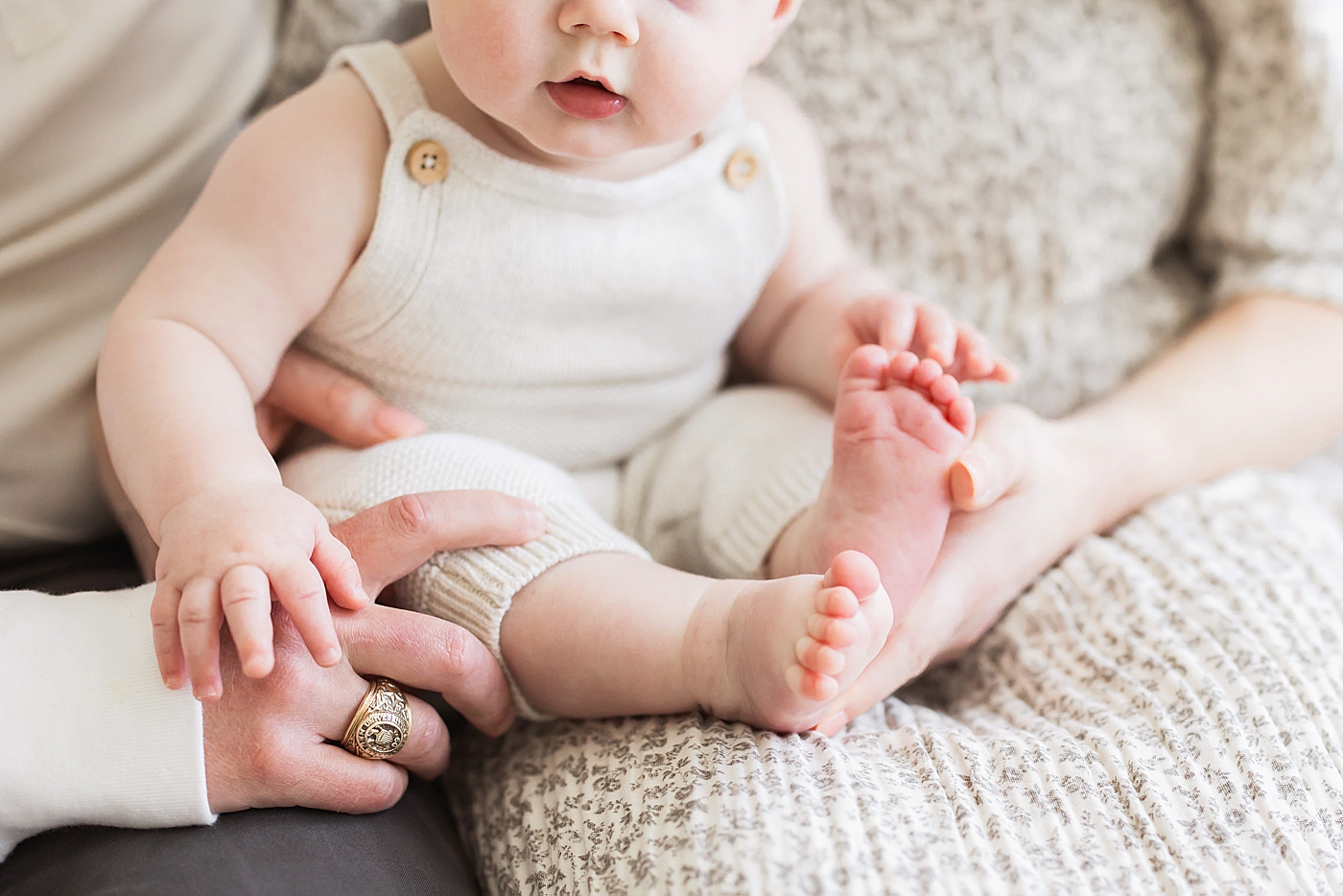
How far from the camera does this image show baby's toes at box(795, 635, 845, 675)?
2.08 ft

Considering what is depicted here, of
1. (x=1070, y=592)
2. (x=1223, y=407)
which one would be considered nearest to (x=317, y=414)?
(x=1070, y=592)

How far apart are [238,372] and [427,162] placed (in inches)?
8.7

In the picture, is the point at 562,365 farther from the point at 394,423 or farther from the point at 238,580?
the point at 238,580

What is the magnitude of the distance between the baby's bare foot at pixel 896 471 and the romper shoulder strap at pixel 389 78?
416 mm

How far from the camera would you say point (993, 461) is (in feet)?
2.64

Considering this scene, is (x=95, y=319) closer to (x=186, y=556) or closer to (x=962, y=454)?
(x=186, y=556)

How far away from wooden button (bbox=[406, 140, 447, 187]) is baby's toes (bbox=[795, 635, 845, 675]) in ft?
1.56

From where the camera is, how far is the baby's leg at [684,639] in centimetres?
66

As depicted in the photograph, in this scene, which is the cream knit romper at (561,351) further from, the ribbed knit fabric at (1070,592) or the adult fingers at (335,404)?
the ribbed knit fabric at (1070,592)

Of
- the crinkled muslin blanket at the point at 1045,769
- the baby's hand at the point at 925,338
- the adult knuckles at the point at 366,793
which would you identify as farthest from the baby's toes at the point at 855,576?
the adult knuckles at the point at 366,793

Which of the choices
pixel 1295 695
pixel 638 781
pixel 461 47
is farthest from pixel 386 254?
pixel 1295 695

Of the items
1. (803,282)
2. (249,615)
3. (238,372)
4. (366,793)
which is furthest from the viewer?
(803,282)

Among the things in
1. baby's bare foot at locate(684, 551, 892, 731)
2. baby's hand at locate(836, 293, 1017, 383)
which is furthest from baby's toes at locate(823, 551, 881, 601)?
baby's hand at locate(836, 293, 1017, 383)

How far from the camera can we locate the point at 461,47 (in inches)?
28.9
